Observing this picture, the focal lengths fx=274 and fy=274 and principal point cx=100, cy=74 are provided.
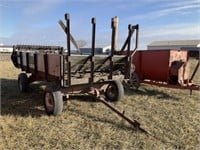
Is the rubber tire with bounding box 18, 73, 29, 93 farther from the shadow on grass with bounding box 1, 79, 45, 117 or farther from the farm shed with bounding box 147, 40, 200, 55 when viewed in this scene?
the farm shed with bounding box 147, 40, 200, 55

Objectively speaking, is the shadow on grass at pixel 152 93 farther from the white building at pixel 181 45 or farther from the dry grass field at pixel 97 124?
the white building at pixel 181 45

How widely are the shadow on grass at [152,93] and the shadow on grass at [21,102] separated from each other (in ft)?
8.84

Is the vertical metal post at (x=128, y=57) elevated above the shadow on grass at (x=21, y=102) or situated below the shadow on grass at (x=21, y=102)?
above

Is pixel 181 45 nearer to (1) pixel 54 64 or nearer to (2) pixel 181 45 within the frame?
(2) pixel 181 45

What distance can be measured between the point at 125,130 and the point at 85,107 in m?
1.75

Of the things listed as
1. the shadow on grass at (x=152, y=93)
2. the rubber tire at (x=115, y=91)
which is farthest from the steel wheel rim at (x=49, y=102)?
the shadow on grass at (x=152, y=93)

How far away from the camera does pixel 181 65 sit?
795 cm

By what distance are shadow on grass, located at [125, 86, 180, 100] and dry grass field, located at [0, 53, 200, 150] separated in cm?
16

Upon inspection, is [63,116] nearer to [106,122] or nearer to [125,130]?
[106,122]

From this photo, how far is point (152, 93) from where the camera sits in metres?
8.16

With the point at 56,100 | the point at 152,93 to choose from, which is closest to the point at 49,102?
the point at 56,100

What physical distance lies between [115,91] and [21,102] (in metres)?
2.36

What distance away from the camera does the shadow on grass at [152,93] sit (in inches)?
301

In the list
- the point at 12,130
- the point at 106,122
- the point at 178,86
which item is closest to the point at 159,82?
the point at 178,86
